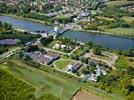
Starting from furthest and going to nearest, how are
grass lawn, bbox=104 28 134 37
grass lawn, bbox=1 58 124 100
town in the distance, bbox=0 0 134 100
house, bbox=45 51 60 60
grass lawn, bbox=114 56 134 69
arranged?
grass lawn, bbox=104 28 134 37
house, bbox=45 51 60 60
grass lawn, bbox=114 56 134 69
town in the distance, bbox=0 0 134 100
grass lawn, bbox=1 58 124 100

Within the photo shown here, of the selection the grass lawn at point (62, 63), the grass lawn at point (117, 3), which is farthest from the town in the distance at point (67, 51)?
the grass lawn at point (117, 3)

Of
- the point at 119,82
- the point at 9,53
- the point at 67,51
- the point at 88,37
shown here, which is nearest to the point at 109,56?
the point at 67,51

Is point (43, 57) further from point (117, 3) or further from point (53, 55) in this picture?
point (117, 3)

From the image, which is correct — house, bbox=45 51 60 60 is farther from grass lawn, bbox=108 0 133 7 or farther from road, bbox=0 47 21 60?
grass lawn, bbox=108 0 133 7

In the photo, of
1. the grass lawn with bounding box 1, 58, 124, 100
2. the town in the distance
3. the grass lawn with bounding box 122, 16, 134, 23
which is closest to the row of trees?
the town in the distance

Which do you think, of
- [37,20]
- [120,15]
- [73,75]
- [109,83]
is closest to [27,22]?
[37,20]

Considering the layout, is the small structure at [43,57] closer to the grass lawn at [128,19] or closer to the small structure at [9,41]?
the small structure at [9,41]

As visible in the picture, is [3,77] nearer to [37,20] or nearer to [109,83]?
[109,83]
